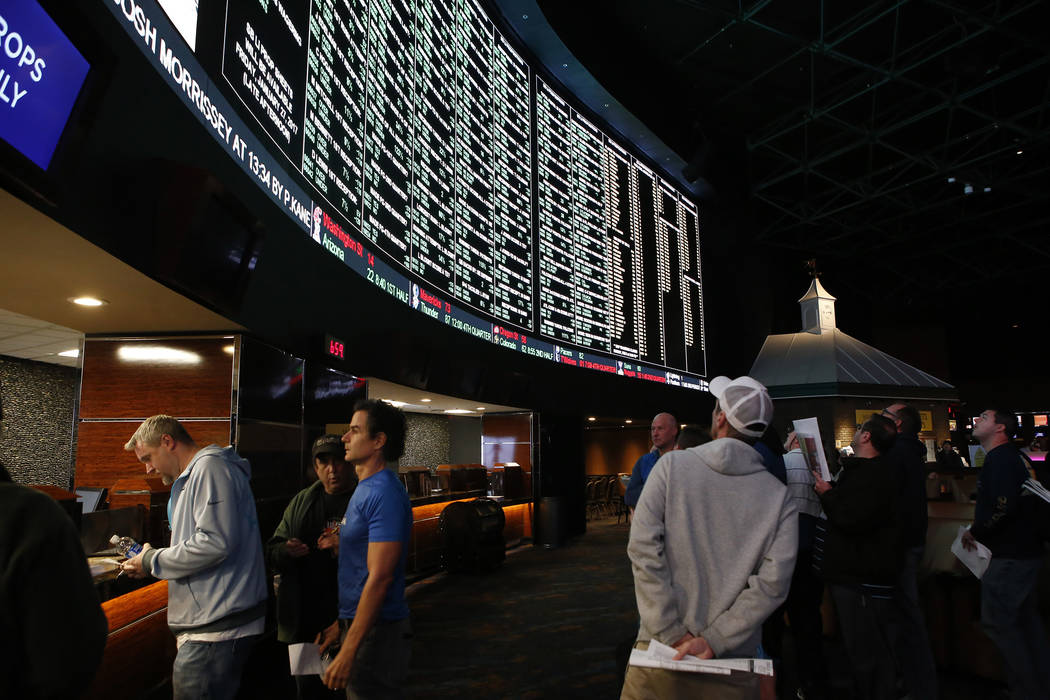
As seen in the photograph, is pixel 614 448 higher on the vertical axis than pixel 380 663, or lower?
higher

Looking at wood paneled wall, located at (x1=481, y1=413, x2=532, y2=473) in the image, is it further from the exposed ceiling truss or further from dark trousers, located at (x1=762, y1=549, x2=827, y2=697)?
dark trousers, located at (x1=762, y1=549, x2=827, y2=697)

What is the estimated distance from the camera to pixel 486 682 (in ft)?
12.0

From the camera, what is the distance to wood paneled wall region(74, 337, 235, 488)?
3.71 meters

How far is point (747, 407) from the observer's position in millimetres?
1754

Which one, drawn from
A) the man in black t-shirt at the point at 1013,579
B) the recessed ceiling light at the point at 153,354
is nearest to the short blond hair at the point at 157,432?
the recessed ceiling light at the point at 153,354

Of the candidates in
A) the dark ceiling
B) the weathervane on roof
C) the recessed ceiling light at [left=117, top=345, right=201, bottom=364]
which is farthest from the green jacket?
the weathervane on roof

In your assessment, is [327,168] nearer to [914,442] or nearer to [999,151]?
[914,442]

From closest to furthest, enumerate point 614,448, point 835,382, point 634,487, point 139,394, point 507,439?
point 139,394 < point 634,487 < point 507,439 < point 835,382 < point 614,448

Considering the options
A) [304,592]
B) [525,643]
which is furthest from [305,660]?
[525,643]

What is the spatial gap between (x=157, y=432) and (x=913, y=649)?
3695mm

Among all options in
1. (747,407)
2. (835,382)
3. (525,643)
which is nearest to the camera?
(747,407)

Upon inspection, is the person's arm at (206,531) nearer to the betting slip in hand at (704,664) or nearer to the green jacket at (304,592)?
the green jacket at (304,592)

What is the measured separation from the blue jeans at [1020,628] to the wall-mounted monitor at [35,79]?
441 centimetres

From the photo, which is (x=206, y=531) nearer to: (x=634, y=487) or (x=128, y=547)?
(x=128, y=547)
